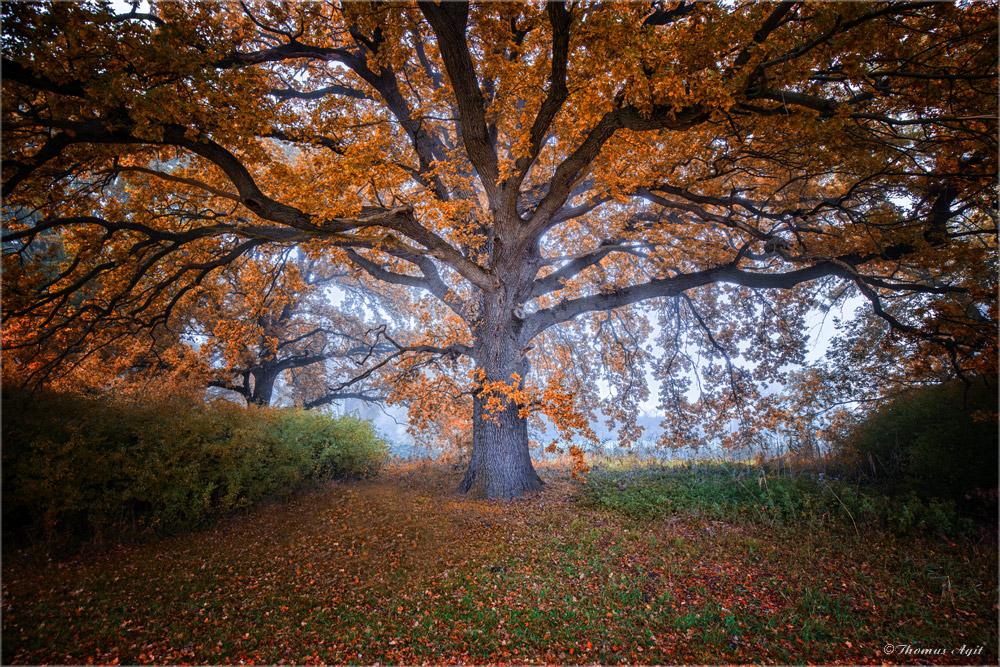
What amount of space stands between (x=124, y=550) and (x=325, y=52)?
8.28 metres

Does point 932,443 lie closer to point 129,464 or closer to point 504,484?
point 504,484

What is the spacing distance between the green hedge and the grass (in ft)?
1.70

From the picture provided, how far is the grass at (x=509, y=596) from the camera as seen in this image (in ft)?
11.2

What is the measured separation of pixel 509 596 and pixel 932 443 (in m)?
6.96

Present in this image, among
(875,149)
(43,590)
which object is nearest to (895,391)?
(875,149)

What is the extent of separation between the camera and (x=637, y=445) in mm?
11336

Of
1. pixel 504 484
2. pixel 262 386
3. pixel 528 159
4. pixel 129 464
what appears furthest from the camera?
pixel 262 386

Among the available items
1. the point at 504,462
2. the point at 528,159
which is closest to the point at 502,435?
the point at 504,462

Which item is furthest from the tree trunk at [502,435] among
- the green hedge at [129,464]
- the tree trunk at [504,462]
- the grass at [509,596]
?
the green hedge at [129,464]

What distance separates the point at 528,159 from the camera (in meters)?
5.68

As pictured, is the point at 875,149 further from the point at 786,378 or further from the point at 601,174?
the point at 786,378

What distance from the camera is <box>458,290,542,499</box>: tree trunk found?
7652mm

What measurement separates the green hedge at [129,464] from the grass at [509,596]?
1.70ft

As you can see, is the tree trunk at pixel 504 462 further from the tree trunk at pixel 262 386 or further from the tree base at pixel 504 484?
the tree trunk at pixel 262 386
